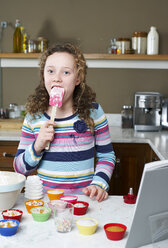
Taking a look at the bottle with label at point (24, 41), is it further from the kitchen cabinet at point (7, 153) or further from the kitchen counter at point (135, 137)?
the kitchen cabinet at point (7, 153)

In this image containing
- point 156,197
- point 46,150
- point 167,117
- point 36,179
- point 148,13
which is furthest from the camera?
point 148,13

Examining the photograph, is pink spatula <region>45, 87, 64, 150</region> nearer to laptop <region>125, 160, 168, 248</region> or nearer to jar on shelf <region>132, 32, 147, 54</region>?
laptop <region>125, 160, 168, 248</region>

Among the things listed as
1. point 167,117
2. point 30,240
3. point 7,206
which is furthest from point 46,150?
point 167,117

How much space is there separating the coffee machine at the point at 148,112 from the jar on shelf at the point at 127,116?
129mm

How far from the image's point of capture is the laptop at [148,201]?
813mm

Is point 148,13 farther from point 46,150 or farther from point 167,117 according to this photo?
point 46,150

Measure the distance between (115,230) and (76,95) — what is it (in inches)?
33.1

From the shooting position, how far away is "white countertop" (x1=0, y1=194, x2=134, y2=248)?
964mm

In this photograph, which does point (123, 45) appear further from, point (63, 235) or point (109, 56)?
point (63, 235)

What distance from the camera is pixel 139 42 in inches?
127

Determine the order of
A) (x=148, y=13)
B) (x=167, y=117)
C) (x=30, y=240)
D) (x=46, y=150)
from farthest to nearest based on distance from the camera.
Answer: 1. (x=148, y=13)
2. (x=167, y=117)
3. (x=46, y=150)
4. (x=30, y=240)

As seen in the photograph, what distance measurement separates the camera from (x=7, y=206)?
1.20 m

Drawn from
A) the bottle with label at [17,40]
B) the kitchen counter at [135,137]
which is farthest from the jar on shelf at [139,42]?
the bottle with label at [17,40]

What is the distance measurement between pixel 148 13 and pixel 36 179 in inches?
99.4
